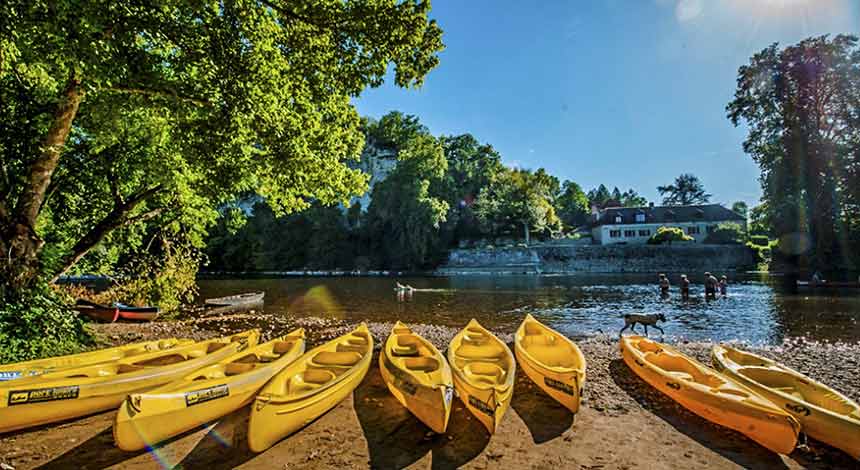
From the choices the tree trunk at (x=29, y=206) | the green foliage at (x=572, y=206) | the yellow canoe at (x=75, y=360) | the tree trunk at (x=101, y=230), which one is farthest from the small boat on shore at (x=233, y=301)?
the green foliage at (x=572, y=206)

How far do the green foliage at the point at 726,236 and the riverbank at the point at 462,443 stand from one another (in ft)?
179

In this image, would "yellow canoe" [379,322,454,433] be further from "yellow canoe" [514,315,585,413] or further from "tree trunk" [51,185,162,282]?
"tree trunk" [51,185,162,282]

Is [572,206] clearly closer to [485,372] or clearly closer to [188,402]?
[485,372]

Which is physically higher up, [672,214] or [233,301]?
[672,214]

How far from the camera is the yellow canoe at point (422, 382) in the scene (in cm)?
474

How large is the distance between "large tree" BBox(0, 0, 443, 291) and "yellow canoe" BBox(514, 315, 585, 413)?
6.02 metres

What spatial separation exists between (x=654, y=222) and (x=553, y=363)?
61.9 metres

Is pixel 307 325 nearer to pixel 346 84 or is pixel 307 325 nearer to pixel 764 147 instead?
pixel 346 84

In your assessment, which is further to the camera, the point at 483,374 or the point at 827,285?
the point at 827,285

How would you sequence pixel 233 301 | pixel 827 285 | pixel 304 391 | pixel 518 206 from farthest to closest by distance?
pixel 518 206 < pixel 827 285 < pixel 233 301 < pixel 304 391

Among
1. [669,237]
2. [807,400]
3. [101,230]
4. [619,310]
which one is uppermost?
[101,230]

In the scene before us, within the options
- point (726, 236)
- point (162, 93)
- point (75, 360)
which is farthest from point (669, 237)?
point (75, 360)

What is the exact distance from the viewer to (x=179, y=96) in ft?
22.4

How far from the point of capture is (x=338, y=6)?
7.05m
